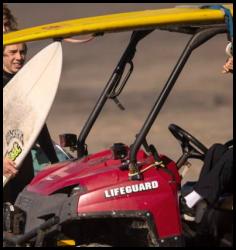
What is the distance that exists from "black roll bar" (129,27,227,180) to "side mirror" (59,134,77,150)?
883mm

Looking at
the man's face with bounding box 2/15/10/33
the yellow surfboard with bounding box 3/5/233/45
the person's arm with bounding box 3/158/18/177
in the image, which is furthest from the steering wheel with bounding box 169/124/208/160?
the man's face with bounding box 2/15/10/33

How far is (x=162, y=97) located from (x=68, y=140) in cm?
106

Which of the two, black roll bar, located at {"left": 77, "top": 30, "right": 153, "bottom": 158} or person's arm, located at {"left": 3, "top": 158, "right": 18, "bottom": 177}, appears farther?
black roll bar, located at {"left": 77, "top": 30, "right": 153, "bottom": 158}

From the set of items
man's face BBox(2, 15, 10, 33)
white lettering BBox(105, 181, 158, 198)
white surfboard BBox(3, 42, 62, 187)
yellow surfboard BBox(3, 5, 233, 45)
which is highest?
yellow surfboard BBox(3, 5, 233, 45)

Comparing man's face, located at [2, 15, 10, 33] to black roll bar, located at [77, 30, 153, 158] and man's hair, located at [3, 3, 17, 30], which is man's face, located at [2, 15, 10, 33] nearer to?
man's hair, located at [3, 3, 17, 30]

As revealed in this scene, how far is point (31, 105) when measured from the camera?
5.80 m

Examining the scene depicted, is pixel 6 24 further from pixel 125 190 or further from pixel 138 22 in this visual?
pixel 125 190

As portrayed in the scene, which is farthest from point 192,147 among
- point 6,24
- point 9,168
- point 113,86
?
point 6,24

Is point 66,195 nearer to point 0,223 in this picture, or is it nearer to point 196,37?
point 0,223

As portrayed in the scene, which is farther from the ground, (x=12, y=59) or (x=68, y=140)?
(x=12, y=59)

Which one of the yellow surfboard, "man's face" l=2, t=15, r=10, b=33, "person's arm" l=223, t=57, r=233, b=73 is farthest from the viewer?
"man's face" l=2, t=15, r=10, b=33

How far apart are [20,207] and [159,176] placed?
99 cm

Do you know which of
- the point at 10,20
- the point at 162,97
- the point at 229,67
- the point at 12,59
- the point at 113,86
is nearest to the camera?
the point at 162,97

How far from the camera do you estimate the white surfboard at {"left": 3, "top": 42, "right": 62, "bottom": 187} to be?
5695mm
